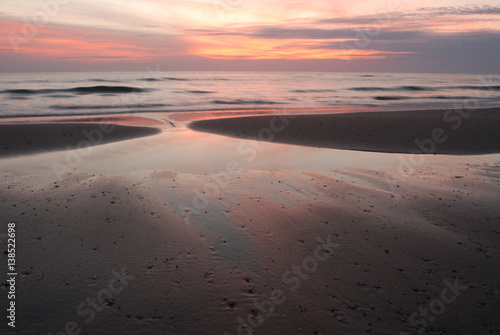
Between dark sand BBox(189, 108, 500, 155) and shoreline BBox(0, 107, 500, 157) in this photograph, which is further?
dark sand BBox(189, 108, 500, 155)

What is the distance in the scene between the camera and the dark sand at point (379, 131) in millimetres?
11102

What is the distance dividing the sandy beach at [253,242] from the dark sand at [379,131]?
1.41 meters

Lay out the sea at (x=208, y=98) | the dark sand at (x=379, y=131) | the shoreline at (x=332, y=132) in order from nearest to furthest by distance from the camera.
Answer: the shoreline at (x=332, y=132) → the dark sand at (x=379, y=131) → the sea at (x=208, y=98)

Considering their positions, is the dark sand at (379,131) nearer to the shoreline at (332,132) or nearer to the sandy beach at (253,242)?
the shoreline at (332,132)

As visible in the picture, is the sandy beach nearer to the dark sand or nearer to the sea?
the dark sand

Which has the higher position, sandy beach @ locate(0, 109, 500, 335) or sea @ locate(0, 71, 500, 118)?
sea @ locate(0, 71, 500, 118)

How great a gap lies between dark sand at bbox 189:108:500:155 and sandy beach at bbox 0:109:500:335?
4.64 ft

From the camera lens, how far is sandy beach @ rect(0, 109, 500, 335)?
3.24 metres

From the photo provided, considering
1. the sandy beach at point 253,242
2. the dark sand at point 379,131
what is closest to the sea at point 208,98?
the dark sand at point 379,131

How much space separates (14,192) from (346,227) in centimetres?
628

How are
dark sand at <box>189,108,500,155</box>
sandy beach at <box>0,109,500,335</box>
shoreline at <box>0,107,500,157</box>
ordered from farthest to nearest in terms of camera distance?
dark sand at <box>189,108,500,155</box> → shoreline at <box>0,107,500,157</box> → sandy beach at <box>0,109,500,335</box>

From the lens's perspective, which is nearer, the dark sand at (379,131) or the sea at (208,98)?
the dark sand at (379,131)

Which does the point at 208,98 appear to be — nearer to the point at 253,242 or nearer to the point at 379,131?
the point at 379,131

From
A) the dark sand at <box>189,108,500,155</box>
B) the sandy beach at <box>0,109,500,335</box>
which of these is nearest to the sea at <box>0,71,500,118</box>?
the dark sand at <box>189,108,500,155</box>
